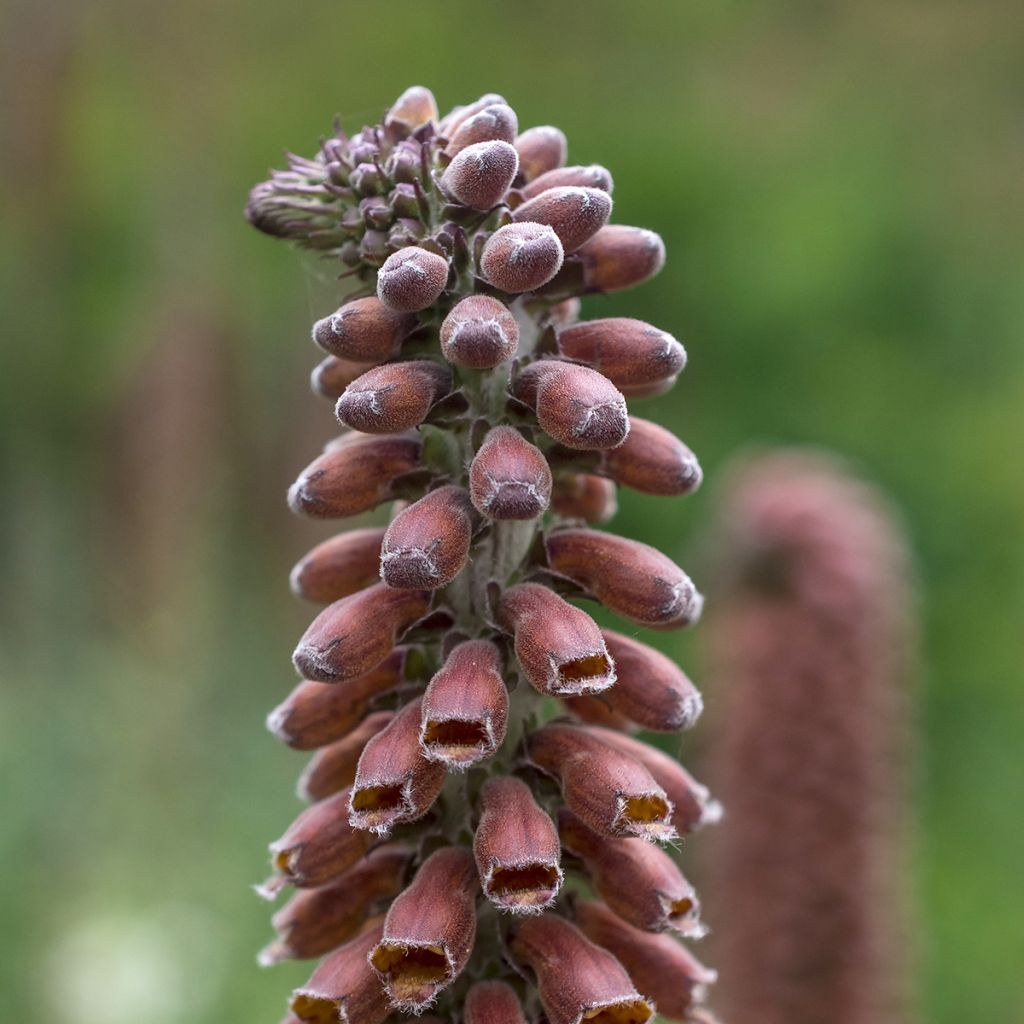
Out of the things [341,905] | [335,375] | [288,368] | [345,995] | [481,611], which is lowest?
[345,995]

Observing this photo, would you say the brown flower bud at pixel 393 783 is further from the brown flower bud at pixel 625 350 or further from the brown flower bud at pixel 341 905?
the brown flower bud at pixel 625 350

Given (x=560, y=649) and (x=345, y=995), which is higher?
(x=560, y=649)

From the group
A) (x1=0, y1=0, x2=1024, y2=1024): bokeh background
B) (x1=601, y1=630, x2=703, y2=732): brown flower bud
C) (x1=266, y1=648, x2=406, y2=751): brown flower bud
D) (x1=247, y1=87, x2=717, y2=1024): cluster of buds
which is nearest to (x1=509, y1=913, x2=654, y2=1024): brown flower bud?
(x1=247, y1=87, x2=717, y2=1024): cluster of buds

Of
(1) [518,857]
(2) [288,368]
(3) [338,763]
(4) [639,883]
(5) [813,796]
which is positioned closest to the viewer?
(1) [518,857]

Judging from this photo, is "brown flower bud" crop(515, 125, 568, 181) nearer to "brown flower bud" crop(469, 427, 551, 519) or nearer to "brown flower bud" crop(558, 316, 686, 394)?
"brown flower bud" crop(558, 316, 686, 394)

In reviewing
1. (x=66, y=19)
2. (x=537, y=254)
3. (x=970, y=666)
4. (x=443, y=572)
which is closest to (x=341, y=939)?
(x=443, y=572)

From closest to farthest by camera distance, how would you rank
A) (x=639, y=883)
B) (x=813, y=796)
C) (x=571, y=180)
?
(x=639, y=883) < (x=571, y=180) < (x=813, y=796)

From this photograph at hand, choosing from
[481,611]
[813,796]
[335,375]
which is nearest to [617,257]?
[335,375]

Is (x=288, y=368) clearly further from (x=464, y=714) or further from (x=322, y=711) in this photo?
(x=464, y=714)
